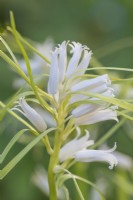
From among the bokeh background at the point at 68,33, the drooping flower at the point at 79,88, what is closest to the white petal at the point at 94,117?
the drooping flower at the point at 79,88

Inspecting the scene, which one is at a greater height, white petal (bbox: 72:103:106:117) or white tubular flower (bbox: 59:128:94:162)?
white petal (bbox: 72:103:106:117)

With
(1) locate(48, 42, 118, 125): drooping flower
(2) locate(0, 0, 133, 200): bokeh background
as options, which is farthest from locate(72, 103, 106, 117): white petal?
(2) locate(0, 0, 133, 200): bokeh background

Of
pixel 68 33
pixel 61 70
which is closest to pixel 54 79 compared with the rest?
pixel 61 70

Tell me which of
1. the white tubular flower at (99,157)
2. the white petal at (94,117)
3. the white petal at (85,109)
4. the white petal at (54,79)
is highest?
the white petal at (54,79)

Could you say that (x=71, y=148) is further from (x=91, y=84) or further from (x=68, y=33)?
(x=68, y=33)

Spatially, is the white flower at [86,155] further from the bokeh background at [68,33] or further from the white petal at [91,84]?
the bokeh background at [68,33]

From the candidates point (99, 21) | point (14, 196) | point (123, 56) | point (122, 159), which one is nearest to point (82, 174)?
point (122, 159)

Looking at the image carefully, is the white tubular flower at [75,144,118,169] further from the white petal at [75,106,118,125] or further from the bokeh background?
the bokeh background

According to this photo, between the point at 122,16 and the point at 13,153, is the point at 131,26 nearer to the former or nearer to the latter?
the point at 122,16
